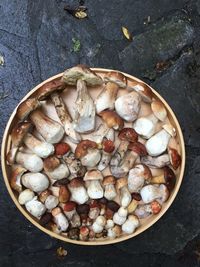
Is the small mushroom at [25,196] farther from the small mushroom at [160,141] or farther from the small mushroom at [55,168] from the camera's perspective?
the small mushroom at [160,141]

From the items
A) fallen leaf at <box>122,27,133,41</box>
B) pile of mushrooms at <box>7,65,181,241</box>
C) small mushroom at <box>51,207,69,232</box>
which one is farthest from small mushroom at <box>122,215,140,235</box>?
fallen leaf at <box>122,27,133,41</box>

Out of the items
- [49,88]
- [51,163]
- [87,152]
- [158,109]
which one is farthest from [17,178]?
[158,109]

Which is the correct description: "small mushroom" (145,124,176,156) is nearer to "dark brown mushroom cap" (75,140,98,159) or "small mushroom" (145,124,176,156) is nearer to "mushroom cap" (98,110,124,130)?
"mushroom cap" (98,110,124,130)

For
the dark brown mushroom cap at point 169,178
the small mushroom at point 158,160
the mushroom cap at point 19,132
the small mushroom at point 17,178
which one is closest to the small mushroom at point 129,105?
the small mushroom at point 158,160

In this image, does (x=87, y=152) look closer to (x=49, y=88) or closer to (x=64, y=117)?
(x=64, y=117)

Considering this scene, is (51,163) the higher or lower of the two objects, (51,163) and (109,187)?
the higher

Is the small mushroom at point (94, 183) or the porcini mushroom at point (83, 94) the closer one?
the porcini mushroom at point (83, 94)

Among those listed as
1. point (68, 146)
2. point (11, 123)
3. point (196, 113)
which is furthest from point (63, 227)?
point (196, 113)
